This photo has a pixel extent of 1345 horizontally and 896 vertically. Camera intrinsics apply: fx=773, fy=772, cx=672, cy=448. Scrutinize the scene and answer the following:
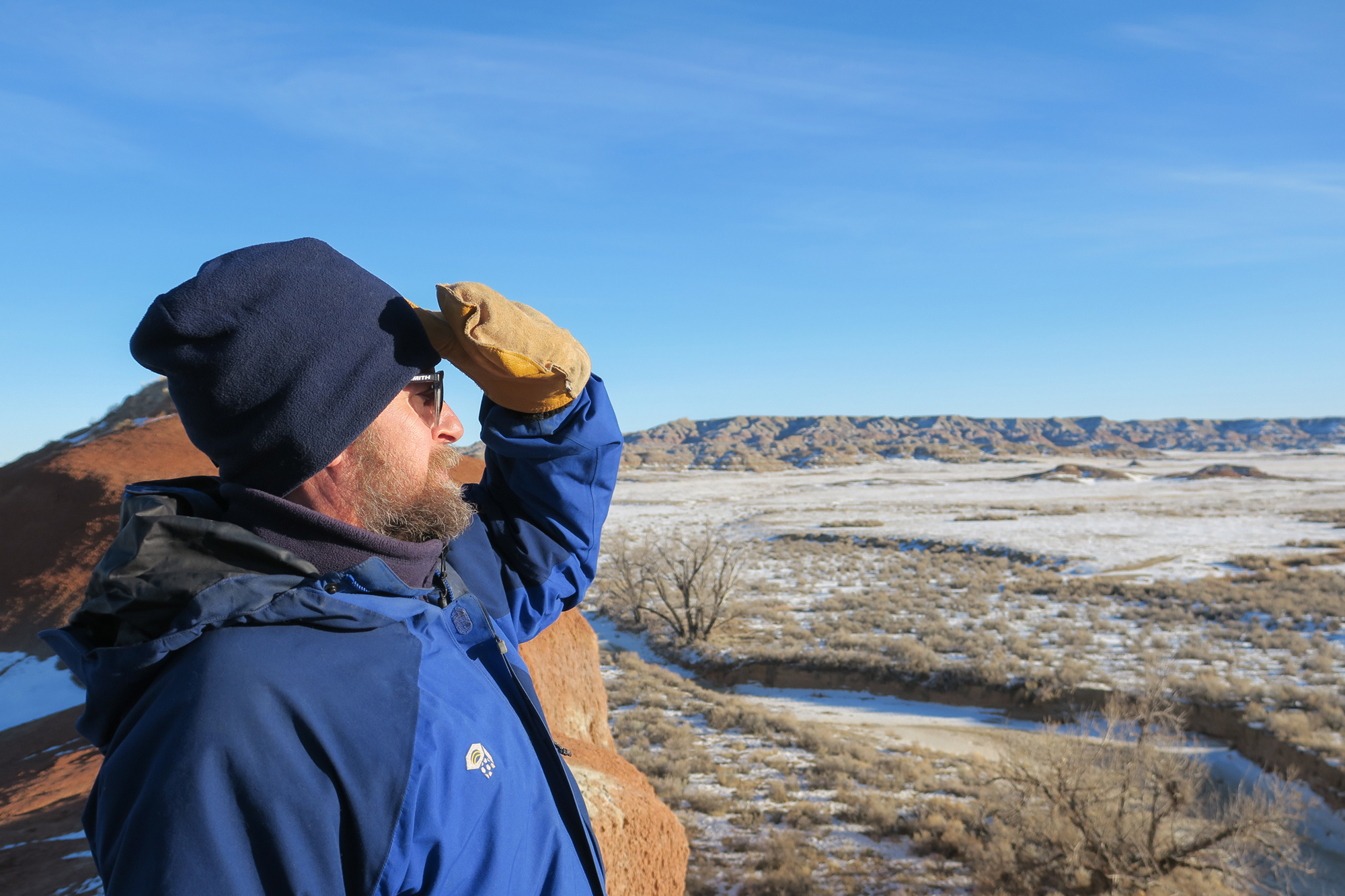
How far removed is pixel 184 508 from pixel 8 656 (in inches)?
187

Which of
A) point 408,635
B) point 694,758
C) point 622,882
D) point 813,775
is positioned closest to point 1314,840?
point 813,775

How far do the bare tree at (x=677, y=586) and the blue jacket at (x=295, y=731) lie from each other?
1601 centimetres

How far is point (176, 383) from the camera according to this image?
1299 millimetres

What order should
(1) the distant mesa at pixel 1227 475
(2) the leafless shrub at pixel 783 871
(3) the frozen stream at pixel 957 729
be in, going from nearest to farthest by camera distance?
(2) the leafless shrub at pixel 783 871, (3) the frozen stream at pixel 957 729, (1) the distant mesa at pixel 1227 475

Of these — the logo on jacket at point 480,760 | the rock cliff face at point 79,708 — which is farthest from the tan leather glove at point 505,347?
the rock cliff face at point 79,708

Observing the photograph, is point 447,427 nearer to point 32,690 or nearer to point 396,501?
point 396,501

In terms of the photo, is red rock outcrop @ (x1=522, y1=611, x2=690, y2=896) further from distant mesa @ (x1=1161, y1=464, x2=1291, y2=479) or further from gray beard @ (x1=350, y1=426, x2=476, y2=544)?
distant mesa @ (x1=1161, y1=464, x2=1291, y2=479)

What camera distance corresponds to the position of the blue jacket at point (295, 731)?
922 mm

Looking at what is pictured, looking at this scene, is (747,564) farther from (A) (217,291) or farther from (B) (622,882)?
(A) (217,291)

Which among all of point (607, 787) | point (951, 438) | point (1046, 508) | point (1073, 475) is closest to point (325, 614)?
point (607, 787)

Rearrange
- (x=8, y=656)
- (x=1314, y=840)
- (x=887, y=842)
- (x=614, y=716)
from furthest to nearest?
(x=614, y=716) < (x=1314, y=840) < (x=887, y=842) < (x=8, y=656)

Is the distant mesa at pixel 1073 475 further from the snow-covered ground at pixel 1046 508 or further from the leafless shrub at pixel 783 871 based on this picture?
the leafless shrub at pixel 783 871

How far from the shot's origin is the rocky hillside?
114375mm

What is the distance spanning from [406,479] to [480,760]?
54 centimetres
